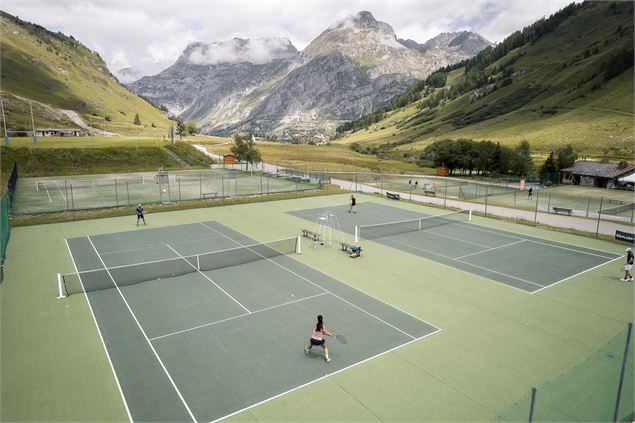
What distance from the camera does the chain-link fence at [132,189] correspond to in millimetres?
40562

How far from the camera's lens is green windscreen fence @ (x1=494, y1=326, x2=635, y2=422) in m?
8.74

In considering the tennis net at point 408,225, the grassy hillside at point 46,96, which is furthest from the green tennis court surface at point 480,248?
the grassy hillside at point 46,96

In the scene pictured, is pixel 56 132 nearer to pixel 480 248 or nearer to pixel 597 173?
pixel 480 248

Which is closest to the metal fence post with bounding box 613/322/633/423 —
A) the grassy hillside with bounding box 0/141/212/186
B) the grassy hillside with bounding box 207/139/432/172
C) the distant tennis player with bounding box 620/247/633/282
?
the distant tennis player with bounding box 620/247/633/282

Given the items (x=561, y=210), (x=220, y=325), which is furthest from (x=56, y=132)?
(x=561, y=210)

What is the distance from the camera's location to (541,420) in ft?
28.9

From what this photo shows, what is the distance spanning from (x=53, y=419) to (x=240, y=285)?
1021 cm

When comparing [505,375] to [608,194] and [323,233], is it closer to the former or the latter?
[323,233]

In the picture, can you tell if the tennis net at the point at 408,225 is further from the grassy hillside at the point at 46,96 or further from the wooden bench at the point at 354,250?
the grassy hillside at the point at 46,96

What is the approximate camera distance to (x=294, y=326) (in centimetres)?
1606

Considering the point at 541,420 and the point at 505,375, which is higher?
the point at 541,420

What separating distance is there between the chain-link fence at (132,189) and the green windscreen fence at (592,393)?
38.9 meters

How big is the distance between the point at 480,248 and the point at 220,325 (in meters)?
19.4

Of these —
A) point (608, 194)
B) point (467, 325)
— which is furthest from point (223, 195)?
point (608, 194)
